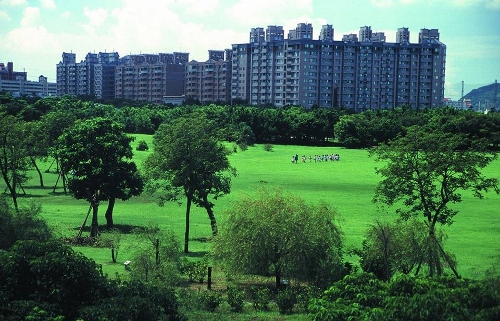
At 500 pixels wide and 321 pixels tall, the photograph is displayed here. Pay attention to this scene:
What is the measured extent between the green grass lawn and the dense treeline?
75.2ft

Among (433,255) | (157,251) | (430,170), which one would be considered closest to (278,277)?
(157,251)

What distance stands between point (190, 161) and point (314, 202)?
15656 mm

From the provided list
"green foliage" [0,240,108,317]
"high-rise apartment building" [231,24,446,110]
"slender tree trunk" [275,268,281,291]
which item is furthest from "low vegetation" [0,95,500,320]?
"high-rise apartment building" [231,24,446,110]

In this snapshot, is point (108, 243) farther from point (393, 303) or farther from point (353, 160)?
point (353, 160)

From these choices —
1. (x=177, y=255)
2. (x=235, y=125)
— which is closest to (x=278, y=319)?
(x=177, y=255)

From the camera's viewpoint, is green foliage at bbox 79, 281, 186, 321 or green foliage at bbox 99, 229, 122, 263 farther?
green foliage at bbox 99, 229, 122, 263

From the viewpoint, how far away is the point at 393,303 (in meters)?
18.0

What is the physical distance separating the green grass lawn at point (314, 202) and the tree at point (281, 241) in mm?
1900

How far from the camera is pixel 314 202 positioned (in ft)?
172

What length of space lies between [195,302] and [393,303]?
329 inches

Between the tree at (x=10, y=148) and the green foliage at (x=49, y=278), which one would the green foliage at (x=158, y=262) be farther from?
the tree at (x=10, y=148)

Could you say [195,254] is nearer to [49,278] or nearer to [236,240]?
[236,240]

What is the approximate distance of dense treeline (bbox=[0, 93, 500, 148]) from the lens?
351 ft

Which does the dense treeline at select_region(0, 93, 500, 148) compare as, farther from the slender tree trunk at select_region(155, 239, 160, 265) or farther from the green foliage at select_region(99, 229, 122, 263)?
the slender tree trunk at select_region(155, 239, 160, 265)
